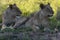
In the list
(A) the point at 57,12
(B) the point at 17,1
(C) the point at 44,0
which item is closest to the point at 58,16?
(A) the point at 57,12

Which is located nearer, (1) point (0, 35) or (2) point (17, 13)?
(1) point (0, 35)

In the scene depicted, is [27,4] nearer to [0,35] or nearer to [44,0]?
[44,0]

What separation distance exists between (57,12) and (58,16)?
1.55 ft

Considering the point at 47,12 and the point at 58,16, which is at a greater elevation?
the point at 47,12

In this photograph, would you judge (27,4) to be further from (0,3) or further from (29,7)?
(0,3)

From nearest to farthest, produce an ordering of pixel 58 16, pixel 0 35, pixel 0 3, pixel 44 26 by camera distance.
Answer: pixel 0 35
pixel 44 26
pixel 58 16
pixel 0 3

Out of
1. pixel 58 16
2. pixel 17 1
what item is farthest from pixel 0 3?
pixel 58 16

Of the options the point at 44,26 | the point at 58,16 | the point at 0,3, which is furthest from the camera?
the point at 0,3

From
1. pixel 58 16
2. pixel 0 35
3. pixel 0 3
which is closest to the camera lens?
pixel 0 35

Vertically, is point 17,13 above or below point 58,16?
above

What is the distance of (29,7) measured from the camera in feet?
37.1

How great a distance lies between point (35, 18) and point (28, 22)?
329 mm

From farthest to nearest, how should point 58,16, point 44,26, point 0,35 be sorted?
point 58,16, point 44,26, point 0,35

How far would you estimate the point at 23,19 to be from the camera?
6.97 meters
